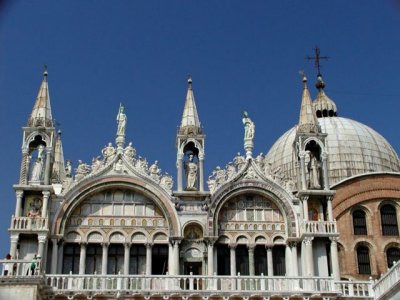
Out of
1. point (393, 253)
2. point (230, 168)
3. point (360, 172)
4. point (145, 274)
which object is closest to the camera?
point (145, 274)

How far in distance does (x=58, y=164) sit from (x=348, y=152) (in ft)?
55.5

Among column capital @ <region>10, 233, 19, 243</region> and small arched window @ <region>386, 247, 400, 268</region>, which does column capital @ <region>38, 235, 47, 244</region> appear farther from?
small arched window @ <region>386, 247, 400, 268</region>

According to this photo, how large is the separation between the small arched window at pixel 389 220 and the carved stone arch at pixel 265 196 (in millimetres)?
9271

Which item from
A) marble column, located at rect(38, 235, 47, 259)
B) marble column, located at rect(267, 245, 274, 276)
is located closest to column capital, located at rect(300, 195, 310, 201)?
marble column, located at rect(267, 245, 274, 276)

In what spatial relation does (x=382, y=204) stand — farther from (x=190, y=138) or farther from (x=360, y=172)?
(x=190, y=138)

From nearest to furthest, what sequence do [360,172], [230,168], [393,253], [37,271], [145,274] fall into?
[37,271]
[145,274]
[230,168]
[393,253]
[360,172]

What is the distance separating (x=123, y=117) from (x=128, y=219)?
15.5ft

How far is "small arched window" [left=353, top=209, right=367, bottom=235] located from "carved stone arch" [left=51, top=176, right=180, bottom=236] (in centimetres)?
1226

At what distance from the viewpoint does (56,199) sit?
3388 cm

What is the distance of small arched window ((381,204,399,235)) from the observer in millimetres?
41812

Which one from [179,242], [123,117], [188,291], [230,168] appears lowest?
[188,291]

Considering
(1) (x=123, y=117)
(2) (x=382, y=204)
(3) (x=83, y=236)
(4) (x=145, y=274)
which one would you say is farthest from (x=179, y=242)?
(2) (x=382, y=204)

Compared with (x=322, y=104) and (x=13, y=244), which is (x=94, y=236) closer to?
(x=13, y=244)

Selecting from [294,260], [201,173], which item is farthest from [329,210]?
[201,173]
